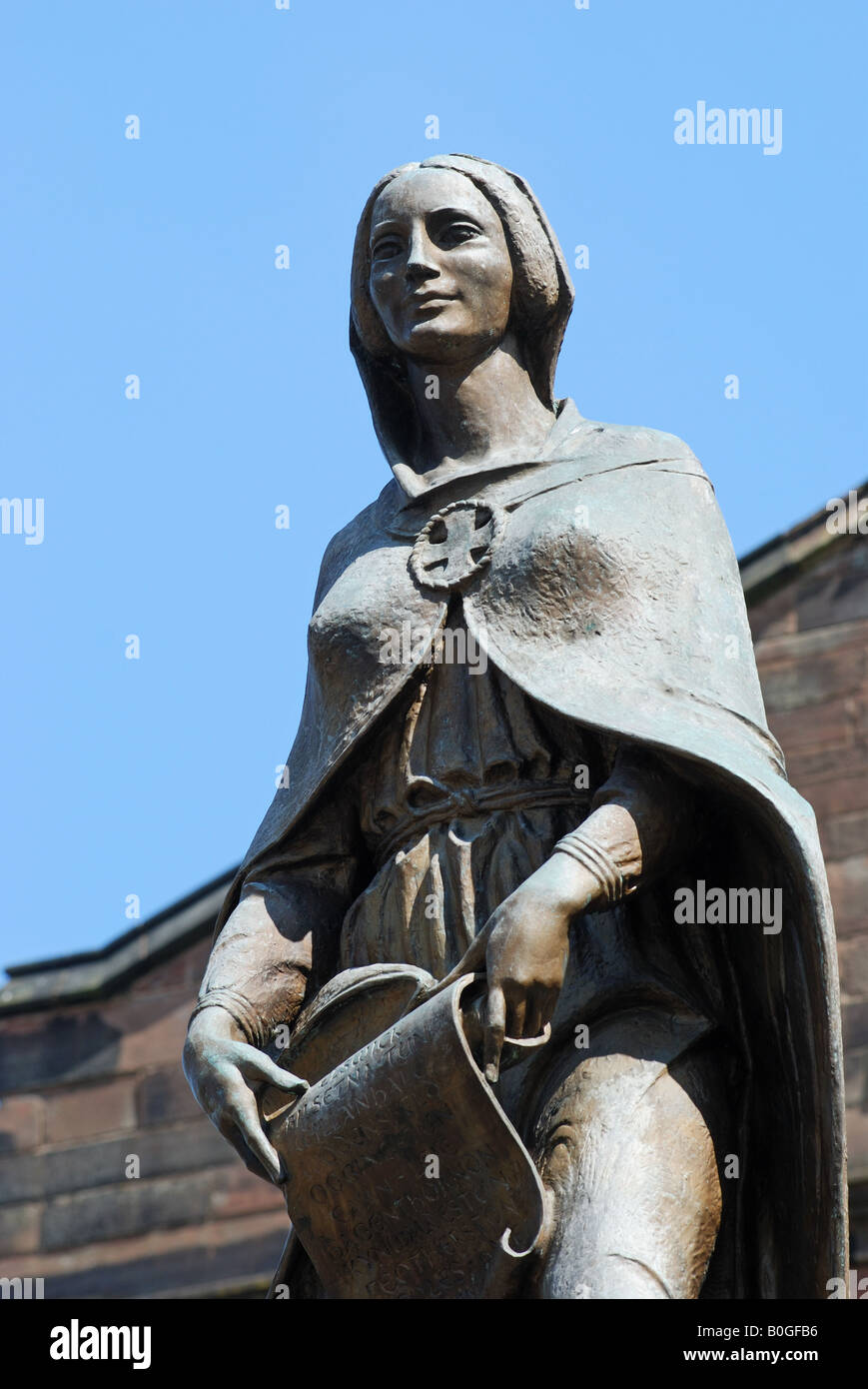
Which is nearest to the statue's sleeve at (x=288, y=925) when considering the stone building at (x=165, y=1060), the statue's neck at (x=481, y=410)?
the statue's neck at (x=481, y=410)

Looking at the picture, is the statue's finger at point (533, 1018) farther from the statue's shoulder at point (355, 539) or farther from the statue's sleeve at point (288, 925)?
the statue's shoulder at point (355, 539)

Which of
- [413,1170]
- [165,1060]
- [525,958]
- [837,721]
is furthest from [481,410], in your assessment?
[165,1060]

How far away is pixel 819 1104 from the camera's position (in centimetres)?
737

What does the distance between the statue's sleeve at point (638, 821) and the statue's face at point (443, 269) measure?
1.38 m

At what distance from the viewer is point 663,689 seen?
25.1ft

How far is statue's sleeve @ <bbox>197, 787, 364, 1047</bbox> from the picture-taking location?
25.7 ft

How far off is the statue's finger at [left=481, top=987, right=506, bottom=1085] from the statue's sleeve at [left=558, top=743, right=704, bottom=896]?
0.42m

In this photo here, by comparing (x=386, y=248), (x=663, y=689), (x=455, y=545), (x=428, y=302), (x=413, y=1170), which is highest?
(x=386, y=248)

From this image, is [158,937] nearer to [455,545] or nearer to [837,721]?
[837,721]

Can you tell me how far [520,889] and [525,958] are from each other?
0.19m

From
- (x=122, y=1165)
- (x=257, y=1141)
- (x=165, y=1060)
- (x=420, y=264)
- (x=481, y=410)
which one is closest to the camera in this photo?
(x=257, y=1141)

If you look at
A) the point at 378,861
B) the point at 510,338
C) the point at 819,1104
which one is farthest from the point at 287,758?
the point at 819,1104

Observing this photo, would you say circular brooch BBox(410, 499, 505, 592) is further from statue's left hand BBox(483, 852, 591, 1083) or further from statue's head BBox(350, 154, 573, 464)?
statue's left hand BBox(483, 852, 591, 1083)

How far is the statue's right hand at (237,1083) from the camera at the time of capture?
7391 mm
